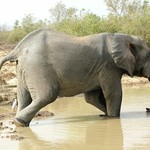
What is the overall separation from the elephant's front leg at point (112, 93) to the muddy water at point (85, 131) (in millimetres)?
230

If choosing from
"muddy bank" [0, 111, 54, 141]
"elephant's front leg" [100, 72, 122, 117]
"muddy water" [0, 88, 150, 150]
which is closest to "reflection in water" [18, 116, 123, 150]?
"muddy water" [0, 88, 150, 150]

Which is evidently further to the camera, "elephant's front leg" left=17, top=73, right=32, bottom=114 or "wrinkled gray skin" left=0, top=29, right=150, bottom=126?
"elephant's front leg" left=17, top=73, right=32, bottom=114

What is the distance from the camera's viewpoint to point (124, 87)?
634 inches

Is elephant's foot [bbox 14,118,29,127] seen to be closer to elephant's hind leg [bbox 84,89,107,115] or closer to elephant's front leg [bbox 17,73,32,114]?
elephant's front leg [bbox 17,73,32,114]

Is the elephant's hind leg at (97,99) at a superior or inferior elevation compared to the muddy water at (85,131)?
superior

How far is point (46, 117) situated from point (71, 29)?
1588cm

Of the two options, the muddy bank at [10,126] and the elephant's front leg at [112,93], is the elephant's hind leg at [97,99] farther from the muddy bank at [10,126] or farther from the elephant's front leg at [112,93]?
the muddy bank at [10,126]

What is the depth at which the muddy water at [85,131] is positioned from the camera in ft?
22.7

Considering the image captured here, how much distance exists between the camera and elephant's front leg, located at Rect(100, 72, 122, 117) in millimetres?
9547

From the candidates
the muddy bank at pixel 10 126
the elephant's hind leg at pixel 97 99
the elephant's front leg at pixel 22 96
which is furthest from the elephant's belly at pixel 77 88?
the muddy bank at pixel 10 126

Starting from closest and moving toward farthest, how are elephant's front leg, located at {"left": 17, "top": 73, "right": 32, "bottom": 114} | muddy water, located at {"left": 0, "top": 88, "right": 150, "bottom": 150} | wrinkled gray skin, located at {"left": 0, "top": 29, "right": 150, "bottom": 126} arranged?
muddy water, located at {"left": 0, "top": 88, "right": 150, "bottom": 150} < wrinkled gray skin, located at {"left": 0, "top": 29, "right": 150, "bottom": 126} < elephant's front leg, located at {"left": 17, "top": 73, "right": 32, "bottom": 114}

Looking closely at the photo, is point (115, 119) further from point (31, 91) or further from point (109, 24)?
point (109, 24)

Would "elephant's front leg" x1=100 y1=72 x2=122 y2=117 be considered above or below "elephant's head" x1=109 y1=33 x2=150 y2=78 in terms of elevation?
below

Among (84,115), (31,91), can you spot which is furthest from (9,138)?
(84,115)
